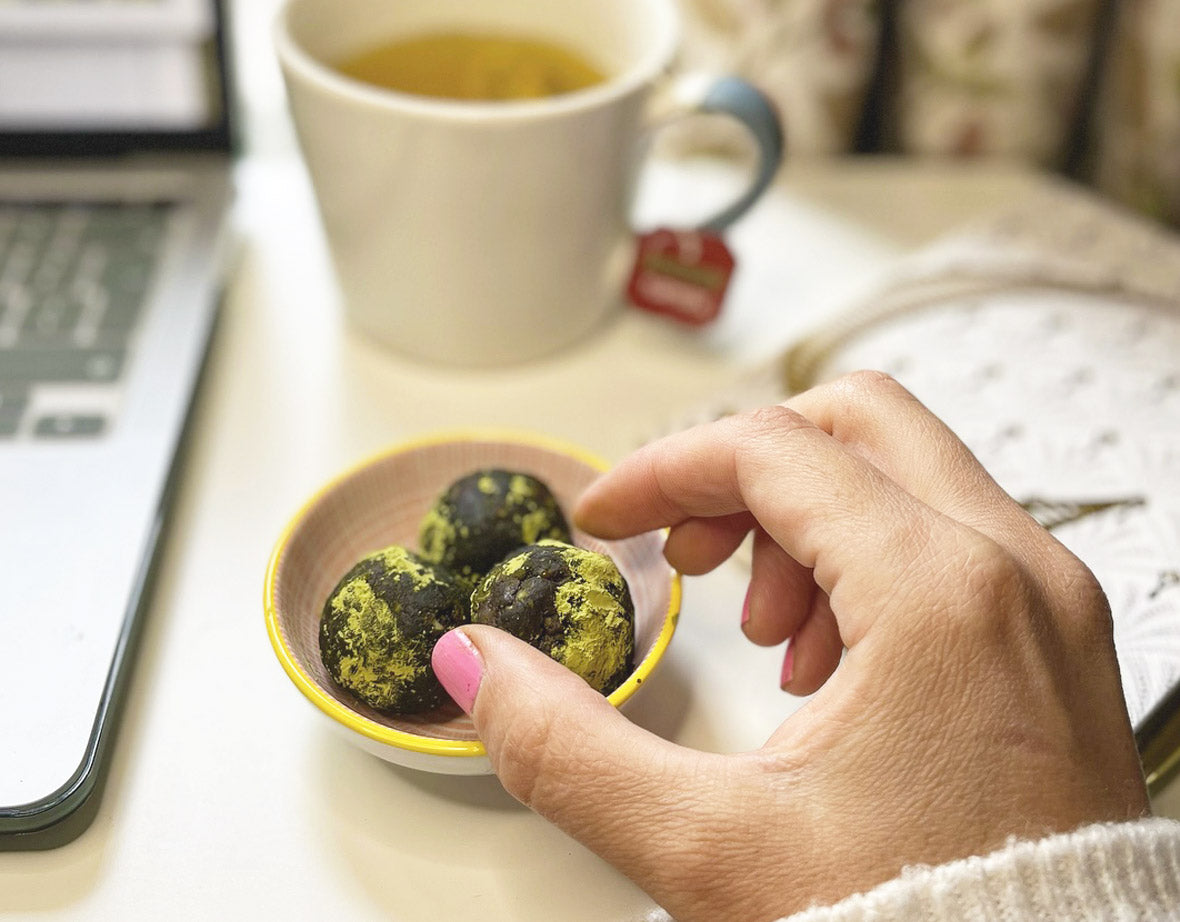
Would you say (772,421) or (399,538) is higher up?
(772,421)

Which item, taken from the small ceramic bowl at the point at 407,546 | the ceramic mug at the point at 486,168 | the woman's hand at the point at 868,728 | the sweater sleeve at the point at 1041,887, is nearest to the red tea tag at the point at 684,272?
the ceramic mug at the point at 486,168

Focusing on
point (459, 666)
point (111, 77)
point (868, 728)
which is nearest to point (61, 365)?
point (111, 77)

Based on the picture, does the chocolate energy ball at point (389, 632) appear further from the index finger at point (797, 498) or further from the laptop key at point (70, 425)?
the laptop key at point (70, 425)

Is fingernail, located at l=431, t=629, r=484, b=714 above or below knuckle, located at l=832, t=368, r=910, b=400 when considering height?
below

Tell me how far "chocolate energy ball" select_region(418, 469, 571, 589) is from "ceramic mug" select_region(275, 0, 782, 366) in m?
0.16

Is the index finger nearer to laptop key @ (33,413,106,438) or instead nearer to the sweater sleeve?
the sweater sleeve

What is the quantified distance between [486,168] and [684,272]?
191 millimetres

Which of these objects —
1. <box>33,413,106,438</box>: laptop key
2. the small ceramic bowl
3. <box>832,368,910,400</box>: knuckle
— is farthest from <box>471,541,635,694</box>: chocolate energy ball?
<box>33,413,106,438</box>: laptop key

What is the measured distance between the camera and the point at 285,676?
494 mm

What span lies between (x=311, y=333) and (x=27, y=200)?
22cm

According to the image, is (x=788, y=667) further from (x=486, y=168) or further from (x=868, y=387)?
(x=486, y=168)

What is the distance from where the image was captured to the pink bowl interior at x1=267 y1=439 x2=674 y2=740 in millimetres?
444

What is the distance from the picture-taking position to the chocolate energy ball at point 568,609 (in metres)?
0.41

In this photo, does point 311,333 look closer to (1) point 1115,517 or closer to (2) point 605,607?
(2) point 605,607
